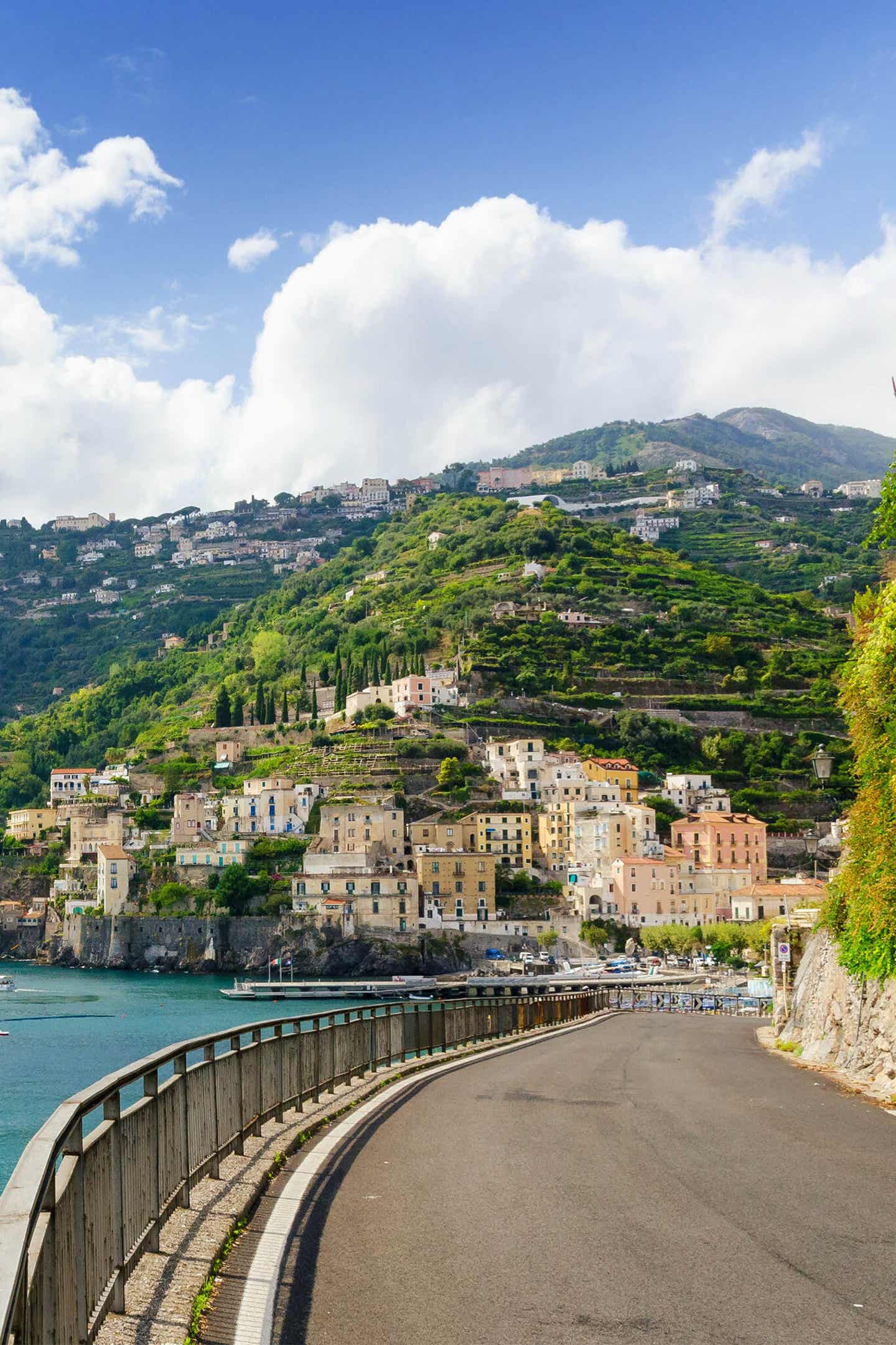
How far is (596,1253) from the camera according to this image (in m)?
6.97

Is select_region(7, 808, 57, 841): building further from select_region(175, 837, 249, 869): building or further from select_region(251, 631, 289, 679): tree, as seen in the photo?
select_region(251, 631, 289, 679): tree

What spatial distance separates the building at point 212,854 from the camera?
11088cm

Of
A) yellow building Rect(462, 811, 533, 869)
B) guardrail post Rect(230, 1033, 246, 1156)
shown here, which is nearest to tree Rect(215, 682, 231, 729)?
yellow building Rect(462, 811, 533, 869)

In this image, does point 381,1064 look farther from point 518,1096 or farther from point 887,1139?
point 887,1139

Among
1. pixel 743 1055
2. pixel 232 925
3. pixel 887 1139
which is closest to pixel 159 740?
pixel 232 925

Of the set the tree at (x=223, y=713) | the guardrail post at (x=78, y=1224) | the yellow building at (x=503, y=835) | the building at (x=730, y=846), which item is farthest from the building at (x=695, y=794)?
the guardrail post at (x=78, y=1224)

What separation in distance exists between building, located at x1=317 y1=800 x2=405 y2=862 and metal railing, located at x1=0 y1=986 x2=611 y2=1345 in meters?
95.0

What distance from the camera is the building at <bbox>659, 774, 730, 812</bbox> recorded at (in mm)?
117438

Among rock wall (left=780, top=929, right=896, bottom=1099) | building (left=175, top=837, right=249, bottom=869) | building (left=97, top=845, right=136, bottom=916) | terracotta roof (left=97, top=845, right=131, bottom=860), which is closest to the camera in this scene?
rock wall (left=780, top=929, right=896, bottom=1099)

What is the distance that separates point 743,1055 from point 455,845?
86259 millimetres

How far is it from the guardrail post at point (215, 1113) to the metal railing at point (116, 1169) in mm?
16

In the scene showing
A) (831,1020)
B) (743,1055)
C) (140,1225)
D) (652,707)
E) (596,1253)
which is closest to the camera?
(140,1225)

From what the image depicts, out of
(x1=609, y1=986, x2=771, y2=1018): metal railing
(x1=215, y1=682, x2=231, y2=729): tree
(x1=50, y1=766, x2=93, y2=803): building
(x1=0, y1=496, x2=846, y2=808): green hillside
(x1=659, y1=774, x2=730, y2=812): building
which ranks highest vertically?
(x1=0, y1=496, x2=846, y2=808): green hillside

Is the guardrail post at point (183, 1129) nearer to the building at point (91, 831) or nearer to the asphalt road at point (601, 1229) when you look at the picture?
the asphalt road at point (601, 1229)
